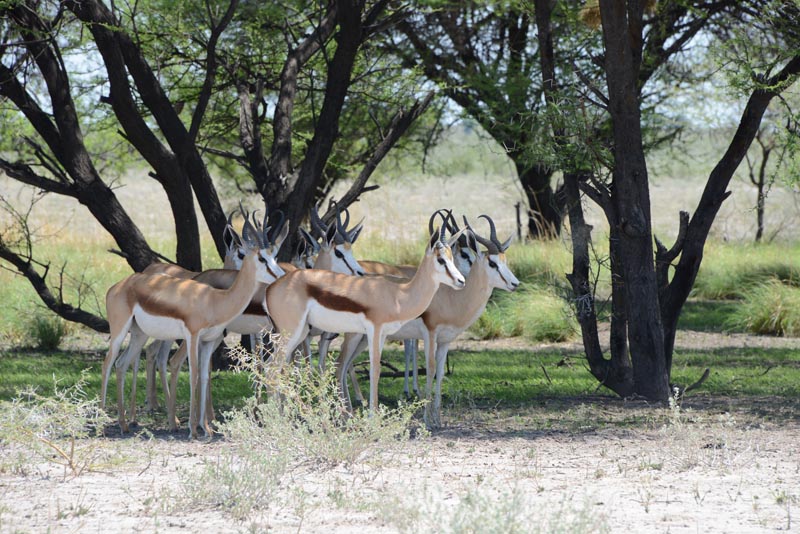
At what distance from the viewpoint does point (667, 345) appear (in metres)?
9.59

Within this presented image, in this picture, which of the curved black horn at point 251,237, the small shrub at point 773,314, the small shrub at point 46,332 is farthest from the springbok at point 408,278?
the small shrub at point 773,314

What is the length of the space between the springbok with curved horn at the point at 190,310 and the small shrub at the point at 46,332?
209 inches

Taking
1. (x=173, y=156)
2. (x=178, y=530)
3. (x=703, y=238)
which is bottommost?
(x=178, y=530)

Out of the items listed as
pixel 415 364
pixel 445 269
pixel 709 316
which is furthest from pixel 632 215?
pixel 709 316

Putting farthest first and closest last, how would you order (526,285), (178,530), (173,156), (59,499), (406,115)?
(526,285) → (406,115) → (173,156) → (59,499) → (178,530)

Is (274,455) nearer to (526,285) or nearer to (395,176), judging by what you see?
(526,285)

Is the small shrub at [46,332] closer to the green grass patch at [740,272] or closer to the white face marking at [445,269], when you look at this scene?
the white face marking at [445,269]

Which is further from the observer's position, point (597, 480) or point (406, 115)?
point (406, 115)

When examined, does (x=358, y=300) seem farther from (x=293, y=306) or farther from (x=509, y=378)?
(x=509, y=378)

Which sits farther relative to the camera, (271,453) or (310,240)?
(310,240)

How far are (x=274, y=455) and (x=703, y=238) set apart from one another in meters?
4.91

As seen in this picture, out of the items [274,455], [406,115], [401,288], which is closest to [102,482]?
[274,455]

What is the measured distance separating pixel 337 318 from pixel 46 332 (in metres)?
6.60

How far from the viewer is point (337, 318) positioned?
25.6ft
